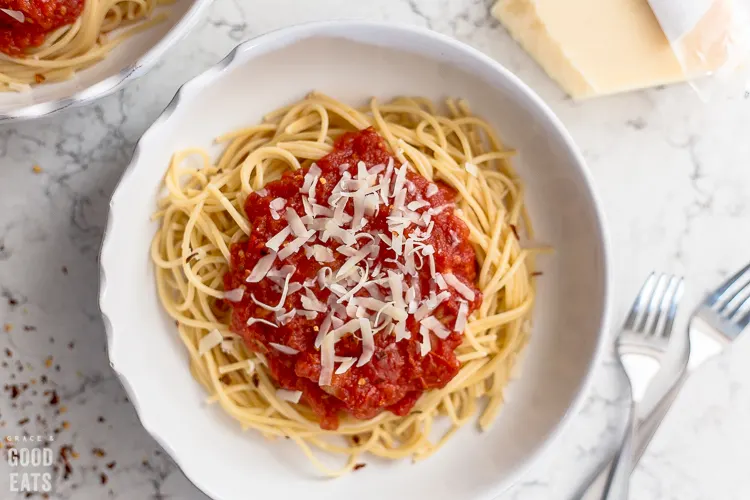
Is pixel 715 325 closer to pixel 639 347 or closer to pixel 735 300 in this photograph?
pixel 735 300

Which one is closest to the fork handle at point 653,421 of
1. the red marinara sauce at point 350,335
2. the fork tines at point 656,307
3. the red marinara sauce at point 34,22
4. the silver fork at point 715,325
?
the silver fork at point 715,325

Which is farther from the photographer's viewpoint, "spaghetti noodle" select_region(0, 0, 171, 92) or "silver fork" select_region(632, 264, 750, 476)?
"silver fork" select_region(632, 264, 750, 476)

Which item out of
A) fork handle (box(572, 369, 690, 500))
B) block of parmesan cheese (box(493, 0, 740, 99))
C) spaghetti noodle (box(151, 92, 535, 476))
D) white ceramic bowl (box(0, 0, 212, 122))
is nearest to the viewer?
white ceramic bowl (box(0, 0, 212, 122))

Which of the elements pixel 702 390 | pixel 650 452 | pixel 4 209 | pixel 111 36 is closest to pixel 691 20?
pixel 702 390

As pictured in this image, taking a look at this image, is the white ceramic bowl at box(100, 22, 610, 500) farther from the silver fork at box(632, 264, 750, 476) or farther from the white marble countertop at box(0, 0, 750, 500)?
the silver fork at box(632, 264, 750, 476)

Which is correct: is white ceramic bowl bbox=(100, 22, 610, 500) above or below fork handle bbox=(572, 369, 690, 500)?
above

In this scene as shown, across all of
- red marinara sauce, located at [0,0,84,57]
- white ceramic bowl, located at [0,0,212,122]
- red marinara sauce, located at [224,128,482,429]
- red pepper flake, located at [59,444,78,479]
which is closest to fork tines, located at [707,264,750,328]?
red marinara sauce, located at [224,128,482,429]

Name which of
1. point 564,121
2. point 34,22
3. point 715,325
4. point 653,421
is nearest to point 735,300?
point 715,325
